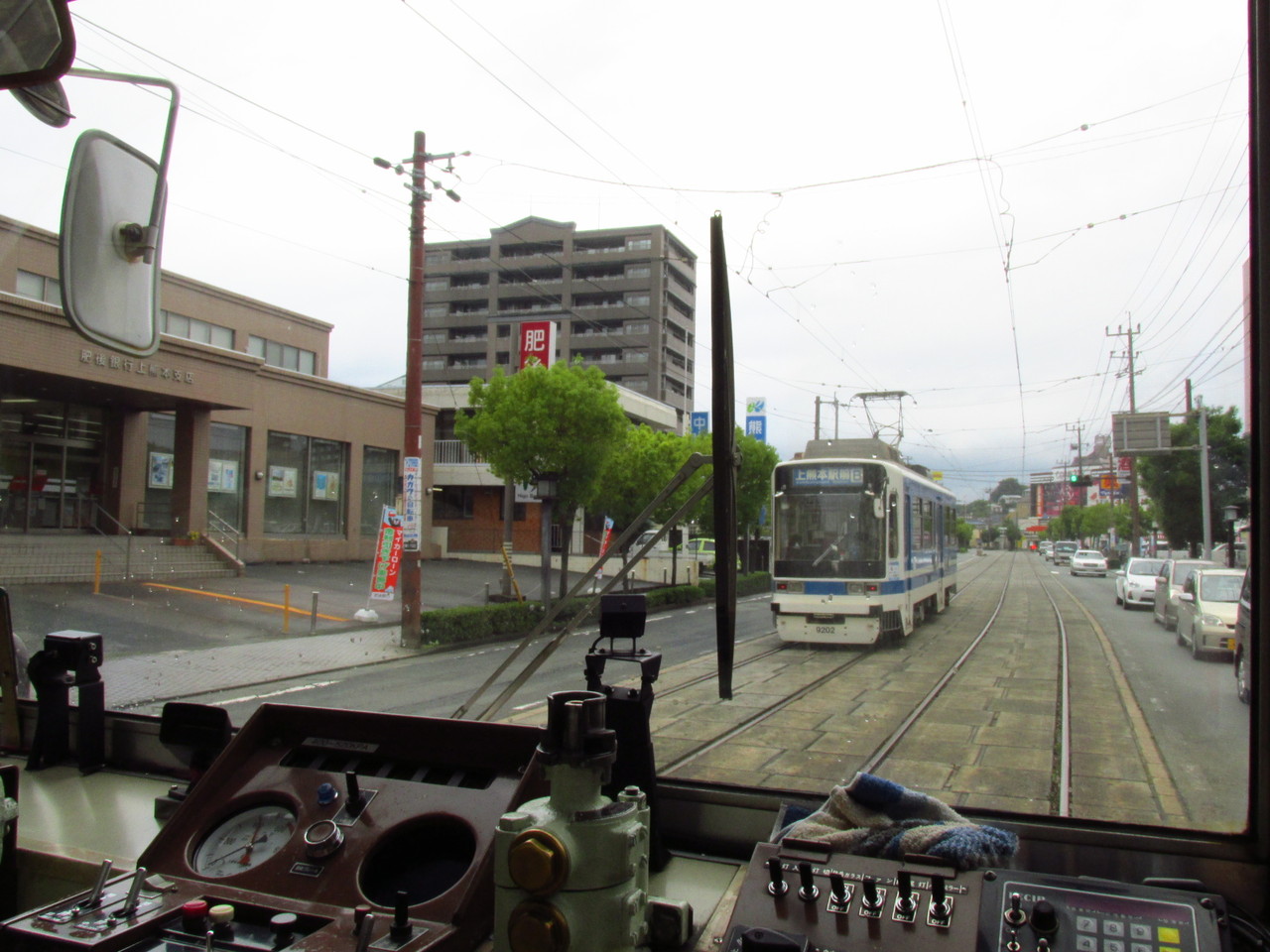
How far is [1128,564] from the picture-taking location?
2.10m

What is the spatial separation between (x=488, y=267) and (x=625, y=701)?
1737 millimetres

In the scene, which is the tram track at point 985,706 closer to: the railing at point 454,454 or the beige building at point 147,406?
the beige building at point 147,406

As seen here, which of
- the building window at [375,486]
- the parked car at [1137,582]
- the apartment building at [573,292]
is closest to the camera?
the parked car at [1137,582]

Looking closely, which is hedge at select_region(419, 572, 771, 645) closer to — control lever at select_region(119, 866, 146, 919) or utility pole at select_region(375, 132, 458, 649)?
utility pole at select_region(375, 132, 458, 649)

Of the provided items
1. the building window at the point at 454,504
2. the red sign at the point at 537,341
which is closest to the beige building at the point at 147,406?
the red sign at the point at 537,341

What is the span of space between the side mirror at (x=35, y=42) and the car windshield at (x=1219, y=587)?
97.4 inches

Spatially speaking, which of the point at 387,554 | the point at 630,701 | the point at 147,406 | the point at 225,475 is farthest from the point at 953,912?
the point at 387,554

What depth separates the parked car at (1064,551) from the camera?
251 cm

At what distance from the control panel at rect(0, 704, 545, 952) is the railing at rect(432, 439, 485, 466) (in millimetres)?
2956

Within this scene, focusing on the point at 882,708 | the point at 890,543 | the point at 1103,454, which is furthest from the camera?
the point at 890,543

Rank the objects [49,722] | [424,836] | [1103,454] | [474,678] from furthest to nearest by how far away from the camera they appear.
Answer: [474,678] < [49,722] < [1103,454] < [424,836]

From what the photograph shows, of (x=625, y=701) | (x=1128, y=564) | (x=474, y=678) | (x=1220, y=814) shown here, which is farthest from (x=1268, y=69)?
(x=474, y=678)

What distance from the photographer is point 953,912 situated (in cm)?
124

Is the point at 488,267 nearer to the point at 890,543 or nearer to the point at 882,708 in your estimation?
the point at 882,708
